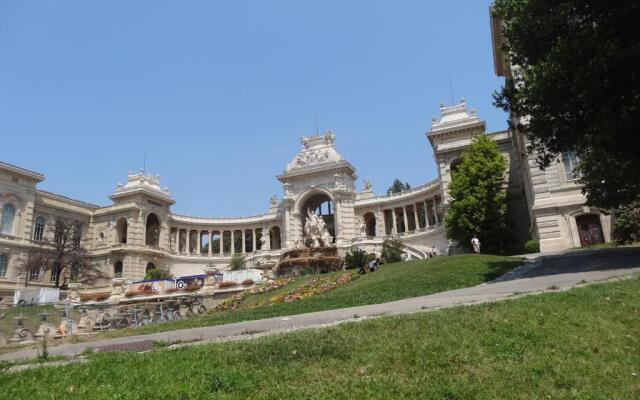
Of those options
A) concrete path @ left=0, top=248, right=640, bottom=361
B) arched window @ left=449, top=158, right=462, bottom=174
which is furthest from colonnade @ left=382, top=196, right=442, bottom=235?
concrete path @ left=0, top=248, right=640, bottom=361

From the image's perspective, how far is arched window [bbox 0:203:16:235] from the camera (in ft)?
180

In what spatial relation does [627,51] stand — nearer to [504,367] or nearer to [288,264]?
[504,367]

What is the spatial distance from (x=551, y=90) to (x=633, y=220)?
14.4 meters

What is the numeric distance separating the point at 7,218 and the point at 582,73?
6161 centimetres

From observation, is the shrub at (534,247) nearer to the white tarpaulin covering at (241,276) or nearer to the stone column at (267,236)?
the white tarpaulin covering at (241,276)

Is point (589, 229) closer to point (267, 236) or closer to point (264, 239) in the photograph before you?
point (264, 239)

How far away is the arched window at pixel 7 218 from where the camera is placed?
5500cm

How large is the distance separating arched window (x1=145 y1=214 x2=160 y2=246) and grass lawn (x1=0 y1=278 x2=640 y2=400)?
211 feet

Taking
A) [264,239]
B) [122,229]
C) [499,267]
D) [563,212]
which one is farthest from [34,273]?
[563,212]

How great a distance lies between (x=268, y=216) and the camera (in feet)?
243

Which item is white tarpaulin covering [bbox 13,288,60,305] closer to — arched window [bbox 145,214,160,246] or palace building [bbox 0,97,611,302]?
palace building [bbox 0,97,611,302]

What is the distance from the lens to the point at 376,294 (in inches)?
776

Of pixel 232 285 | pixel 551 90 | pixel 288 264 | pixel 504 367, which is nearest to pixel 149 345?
pixel 504 367

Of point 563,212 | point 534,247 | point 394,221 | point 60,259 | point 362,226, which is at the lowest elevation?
point 534,247
